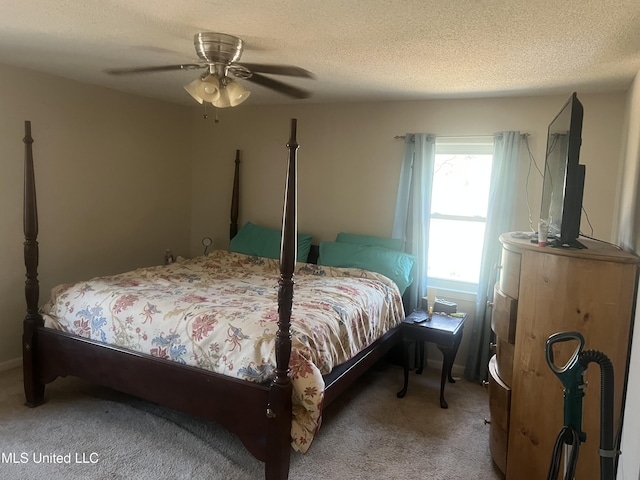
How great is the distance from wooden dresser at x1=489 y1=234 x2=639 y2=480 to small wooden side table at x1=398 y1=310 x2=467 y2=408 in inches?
28.7

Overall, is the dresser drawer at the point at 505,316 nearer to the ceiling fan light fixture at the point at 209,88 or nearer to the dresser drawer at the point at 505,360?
the dresser drawer at the point at 505,360

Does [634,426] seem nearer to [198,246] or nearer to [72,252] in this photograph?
[72,252]

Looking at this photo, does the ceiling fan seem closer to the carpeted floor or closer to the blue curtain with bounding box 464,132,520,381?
the blue curtain with bounding box 464,132,520,381

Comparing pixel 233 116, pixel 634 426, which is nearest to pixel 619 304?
pixel 634 426

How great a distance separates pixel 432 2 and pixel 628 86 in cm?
196

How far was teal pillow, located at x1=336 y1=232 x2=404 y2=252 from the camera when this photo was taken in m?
3.87

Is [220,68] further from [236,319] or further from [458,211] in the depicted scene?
[458,211]

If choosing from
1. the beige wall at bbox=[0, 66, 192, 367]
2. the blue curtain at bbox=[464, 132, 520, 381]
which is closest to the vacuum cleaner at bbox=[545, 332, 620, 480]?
the blue curtain at bbox=[464, 132, 520, 381]

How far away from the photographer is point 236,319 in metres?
2.38

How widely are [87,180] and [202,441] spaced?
2.42 m

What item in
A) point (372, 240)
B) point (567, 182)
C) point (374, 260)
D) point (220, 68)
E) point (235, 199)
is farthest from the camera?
point (235, 199)

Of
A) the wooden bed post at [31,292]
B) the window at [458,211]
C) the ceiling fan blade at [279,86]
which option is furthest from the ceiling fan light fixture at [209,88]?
the window at [458,211]

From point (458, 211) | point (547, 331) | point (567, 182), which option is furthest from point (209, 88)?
point (458, 211)

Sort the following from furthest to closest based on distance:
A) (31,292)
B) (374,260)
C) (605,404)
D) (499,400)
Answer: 1. (374,260)
2. (31,292)
3. (499,400)
4. (605,404)
